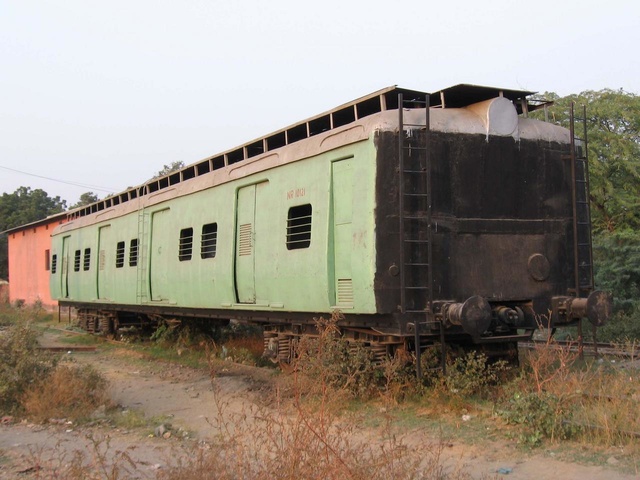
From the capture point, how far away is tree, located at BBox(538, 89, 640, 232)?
1822cm

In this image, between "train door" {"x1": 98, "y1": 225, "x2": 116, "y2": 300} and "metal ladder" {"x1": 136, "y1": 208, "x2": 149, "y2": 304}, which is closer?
"metal ladder" {"x1": 136, "y1": 208, "x2": 149, "y2": 304}

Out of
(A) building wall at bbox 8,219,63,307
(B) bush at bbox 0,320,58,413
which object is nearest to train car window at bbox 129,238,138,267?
(B) bush at bbox 0,320,58,413

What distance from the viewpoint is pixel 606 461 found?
5.17 meters

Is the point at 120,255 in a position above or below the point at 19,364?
above

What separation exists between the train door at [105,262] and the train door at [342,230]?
9.54 meters

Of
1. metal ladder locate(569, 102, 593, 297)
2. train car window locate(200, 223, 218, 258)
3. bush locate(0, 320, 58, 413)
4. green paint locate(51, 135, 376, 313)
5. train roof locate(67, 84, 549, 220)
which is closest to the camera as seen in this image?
green paint locate(51, 135, 376, 313)

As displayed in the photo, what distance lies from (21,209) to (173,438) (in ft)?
163

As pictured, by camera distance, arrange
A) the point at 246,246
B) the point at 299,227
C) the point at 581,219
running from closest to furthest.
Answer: the point at 581,219 → the point at 299,227 → the point at 246,246

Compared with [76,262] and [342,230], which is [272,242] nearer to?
[342,230]

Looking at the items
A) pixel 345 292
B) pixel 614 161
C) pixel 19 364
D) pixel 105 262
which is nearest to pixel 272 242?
pixel 345 292

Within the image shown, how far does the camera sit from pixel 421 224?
7223 mm

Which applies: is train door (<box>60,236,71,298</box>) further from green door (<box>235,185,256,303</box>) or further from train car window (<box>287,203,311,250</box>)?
train car window (<box>287,203,311,250</box>)

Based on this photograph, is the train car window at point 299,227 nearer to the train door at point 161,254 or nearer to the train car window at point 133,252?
the train door at point 161,254

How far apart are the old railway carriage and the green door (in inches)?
1.3
